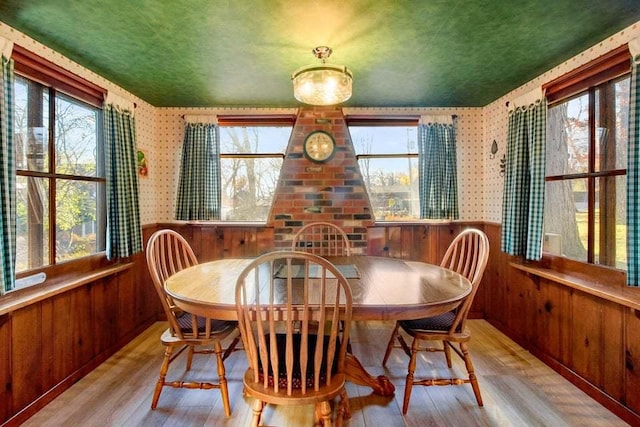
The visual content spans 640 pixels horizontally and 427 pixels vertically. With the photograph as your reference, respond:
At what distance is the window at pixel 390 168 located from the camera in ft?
11.2

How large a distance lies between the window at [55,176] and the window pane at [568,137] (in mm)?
3592

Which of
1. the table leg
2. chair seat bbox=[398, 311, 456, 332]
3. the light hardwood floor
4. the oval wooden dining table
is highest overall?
the oval wooden dining table

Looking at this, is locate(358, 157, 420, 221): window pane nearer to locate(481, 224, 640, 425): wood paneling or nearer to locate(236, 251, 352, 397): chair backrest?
locate(481, 224, 640, 425): wood paneling

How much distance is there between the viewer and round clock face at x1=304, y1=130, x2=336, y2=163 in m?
3.31

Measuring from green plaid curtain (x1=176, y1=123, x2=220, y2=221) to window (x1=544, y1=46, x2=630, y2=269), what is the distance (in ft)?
9.81

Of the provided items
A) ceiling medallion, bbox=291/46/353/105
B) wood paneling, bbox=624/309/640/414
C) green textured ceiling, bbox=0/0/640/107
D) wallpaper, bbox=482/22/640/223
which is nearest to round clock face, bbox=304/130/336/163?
green textured ceiling, bbox=0/0/640/107

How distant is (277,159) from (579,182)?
2.59m

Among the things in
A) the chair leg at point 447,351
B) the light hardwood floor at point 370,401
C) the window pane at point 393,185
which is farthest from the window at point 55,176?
the chair leg at point 447,351

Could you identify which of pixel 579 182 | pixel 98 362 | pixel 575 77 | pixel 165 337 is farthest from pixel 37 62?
pixel 579 182

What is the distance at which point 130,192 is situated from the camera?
8.89 ft

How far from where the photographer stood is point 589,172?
2176 millimetres

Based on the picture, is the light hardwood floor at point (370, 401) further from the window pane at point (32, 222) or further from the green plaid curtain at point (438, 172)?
the green plaid curtain at point (438, 172)

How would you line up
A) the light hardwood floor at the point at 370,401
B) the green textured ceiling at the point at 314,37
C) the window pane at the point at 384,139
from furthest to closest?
the window pane at the point at 384,139
the light hardwood floor at the point at 370,401
the green textured ceiling at the point at 314,37

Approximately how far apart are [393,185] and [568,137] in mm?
1524
